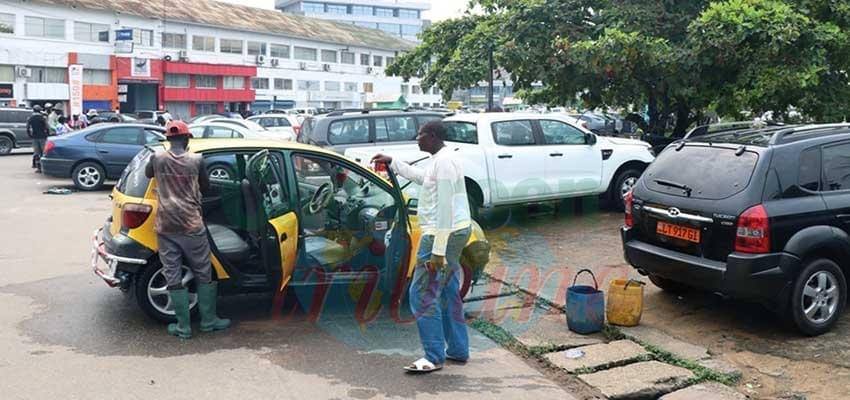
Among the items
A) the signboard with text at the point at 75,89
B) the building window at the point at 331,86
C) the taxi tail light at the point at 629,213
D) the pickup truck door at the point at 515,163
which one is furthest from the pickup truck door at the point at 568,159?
the building window at the point at 331,86

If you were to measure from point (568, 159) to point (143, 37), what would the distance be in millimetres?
45750

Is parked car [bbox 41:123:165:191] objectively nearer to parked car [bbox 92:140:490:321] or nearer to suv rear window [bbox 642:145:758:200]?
parked car [bbox 92:140:490:321]

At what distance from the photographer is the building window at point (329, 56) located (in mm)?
66637

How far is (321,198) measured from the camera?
6785 millimetres

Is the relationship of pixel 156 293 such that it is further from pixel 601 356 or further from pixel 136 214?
pixel 601 356

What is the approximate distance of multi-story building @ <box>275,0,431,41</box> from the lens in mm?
112438

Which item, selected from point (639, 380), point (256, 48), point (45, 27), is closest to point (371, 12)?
point (256, 48)

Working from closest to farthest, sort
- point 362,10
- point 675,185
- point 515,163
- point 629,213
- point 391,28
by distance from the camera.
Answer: point 675,185 → point 629,213 → point 515,163 → point 362,10 → point 391,28

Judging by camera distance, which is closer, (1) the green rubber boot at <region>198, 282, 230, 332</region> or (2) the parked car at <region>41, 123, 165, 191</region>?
(1) the green rubber boot at <region>198, 282, 230, 332</region>

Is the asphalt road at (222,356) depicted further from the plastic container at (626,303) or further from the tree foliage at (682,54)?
the tree foliage at (682,54)

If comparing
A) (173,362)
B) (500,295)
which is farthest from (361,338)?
(500,295)

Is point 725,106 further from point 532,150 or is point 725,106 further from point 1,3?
point 1,3

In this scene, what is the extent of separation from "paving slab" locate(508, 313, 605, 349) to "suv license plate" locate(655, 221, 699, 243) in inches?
40.4

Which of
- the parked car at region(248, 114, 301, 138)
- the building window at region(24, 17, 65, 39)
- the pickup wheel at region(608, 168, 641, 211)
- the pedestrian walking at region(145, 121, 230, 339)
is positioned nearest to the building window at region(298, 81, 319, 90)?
the building window at region(24, 17, 65, 39)
